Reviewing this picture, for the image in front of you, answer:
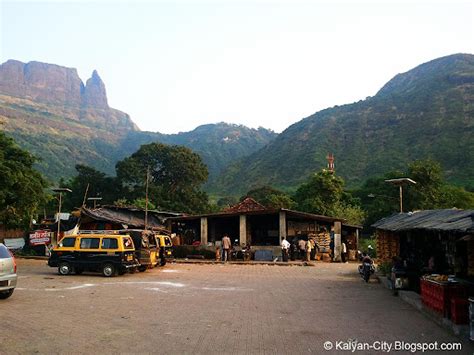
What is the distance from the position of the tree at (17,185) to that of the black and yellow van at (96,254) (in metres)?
8.06

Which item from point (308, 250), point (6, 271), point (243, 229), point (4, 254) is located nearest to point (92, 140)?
point (243, 229)

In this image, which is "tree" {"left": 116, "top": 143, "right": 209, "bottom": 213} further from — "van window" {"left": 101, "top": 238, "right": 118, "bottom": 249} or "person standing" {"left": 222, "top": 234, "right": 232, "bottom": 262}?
"van window" {"left": 101, "top": 238, "right": 118, "bottom": 249}

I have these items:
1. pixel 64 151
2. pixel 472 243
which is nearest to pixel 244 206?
pixel 472 243

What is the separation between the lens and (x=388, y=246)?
19703 millimetres

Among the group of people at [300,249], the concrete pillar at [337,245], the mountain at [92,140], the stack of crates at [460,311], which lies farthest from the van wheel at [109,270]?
the mountain at [92,140]

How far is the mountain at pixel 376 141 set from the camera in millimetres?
69488

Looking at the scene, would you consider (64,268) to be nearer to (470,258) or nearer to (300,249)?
(300,249)

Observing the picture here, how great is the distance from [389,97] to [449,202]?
7260 centimetres

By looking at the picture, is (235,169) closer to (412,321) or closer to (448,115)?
(448,115)

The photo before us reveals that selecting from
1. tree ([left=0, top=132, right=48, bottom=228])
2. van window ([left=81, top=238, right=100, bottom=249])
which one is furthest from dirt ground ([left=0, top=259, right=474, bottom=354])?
tree ([left=0, top=132, right=48, bottom=228])

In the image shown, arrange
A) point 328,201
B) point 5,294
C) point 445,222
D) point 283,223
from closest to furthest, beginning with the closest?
1. point 445,222
2. point 5,294
3. point 283,223
4. point 328,201

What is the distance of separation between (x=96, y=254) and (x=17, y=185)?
36.1 ft

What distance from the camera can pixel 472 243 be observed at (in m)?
11.5

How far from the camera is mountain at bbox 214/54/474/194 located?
69488 mm
